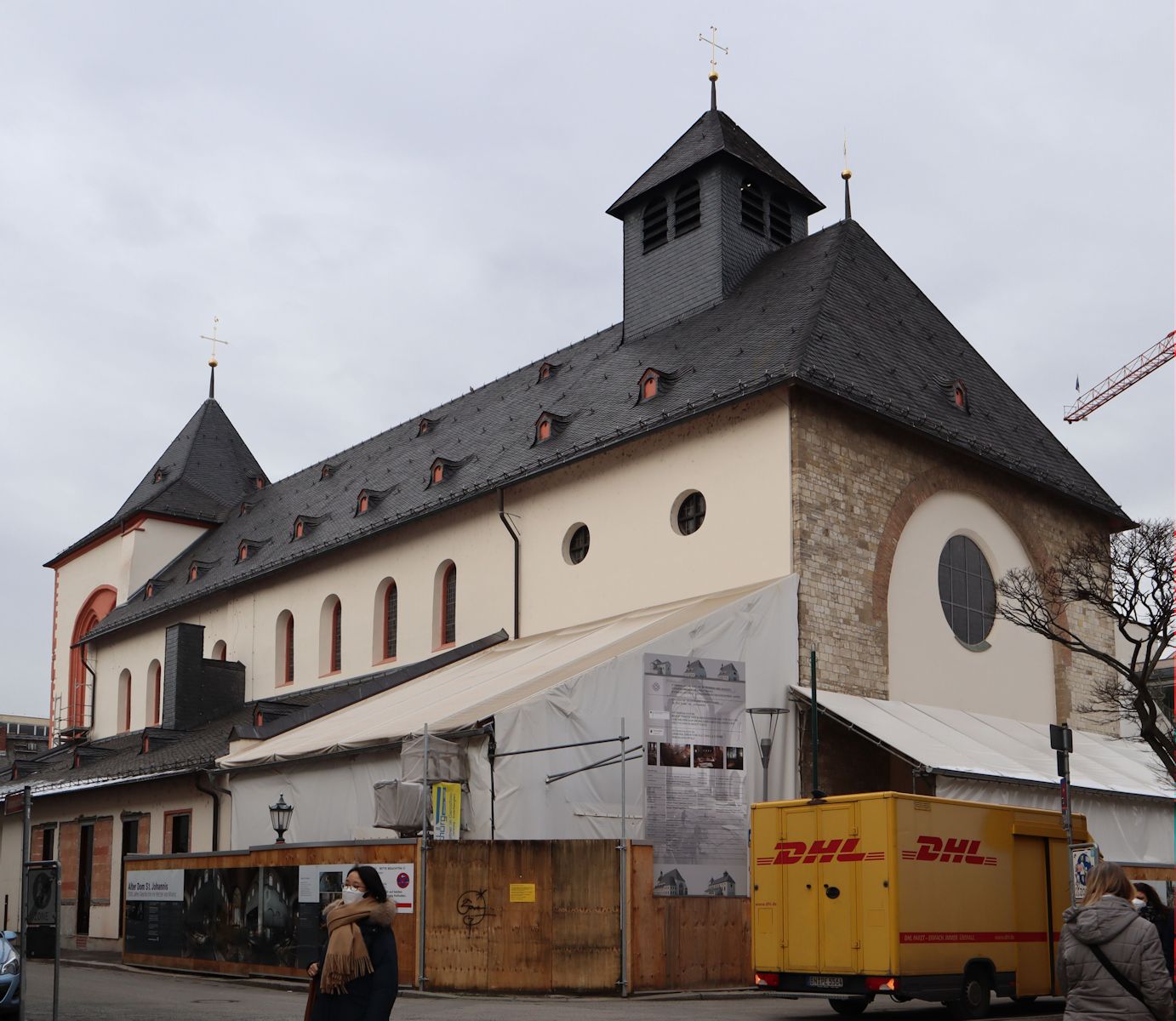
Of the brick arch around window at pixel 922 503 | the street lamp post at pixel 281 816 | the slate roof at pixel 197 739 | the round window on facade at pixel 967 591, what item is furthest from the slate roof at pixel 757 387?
the street lamp post at pixel 281 816

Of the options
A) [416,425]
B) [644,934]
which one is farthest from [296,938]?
[416,425]

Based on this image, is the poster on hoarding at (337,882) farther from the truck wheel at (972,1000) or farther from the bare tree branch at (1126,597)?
the bare tree branch at (1126,597)

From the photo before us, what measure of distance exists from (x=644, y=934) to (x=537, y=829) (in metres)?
2.74

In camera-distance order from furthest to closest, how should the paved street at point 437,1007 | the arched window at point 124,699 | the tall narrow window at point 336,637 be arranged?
the arched window at point 124,699, the tall narrow window at point 336,637, the paved street at point 437,1007

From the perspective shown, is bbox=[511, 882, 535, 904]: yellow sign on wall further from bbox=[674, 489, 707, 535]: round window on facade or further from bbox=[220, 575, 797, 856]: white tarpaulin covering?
bbox=[674, 489, 707, 535]: round window on facade

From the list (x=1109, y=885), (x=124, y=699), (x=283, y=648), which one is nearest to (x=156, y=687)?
(x=124, y=699)

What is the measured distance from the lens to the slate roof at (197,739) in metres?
26.3

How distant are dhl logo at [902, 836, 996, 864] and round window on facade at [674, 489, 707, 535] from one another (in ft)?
29.9

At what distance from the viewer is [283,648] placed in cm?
3400

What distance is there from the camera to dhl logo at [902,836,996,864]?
1412cm

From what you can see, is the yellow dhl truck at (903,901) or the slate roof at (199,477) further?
the slate roof at (199,477)

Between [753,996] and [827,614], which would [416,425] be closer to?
[827,614]

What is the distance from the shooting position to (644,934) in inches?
655

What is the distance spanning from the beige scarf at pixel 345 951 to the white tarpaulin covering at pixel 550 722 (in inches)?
438
